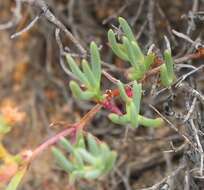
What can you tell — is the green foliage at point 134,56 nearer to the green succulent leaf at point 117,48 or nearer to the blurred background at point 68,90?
the green succulent leaf at point 117,48

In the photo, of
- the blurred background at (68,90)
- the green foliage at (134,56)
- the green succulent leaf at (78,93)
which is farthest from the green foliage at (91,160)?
the blurred background at (68,90)

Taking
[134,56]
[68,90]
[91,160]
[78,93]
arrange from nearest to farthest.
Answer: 1. [91,160]
2. [78,93]
3. [134,56]
4. [68,90]

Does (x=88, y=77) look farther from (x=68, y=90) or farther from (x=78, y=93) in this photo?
(x=68, y=90)

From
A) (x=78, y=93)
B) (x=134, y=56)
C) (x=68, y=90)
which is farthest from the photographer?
(x=68, y=90)

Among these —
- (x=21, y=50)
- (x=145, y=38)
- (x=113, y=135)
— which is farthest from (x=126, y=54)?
(x=21, y=50)

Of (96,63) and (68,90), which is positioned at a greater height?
(96,63)

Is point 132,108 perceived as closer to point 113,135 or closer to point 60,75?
point 113,135

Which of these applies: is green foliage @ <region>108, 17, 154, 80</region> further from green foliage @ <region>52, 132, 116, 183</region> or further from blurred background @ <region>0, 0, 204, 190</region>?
blurred background @ <region>0, 0, 204, 190</region>

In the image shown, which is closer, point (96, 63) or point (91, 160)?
point (91, 160)

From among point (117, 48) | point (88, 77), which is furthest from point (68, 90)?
point (88, 77)
